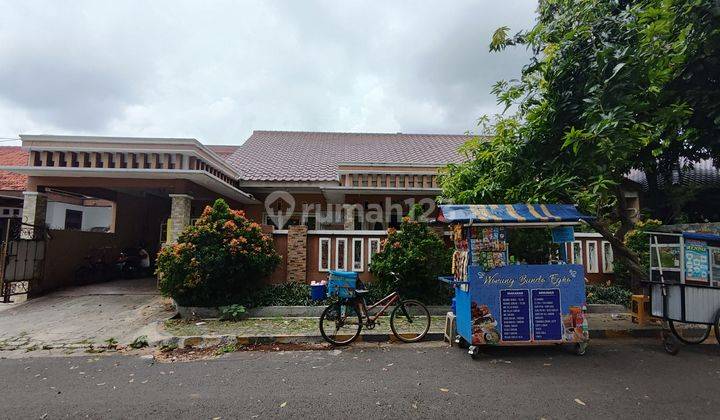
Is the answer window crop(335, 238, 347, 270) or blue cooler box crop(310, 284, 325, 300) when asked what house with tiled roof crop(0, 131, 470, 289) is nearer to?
window crop(335, 238, 347, 270)

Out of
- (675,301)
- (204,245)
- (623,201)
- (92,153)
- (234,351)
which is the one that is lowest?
A: (234,351)

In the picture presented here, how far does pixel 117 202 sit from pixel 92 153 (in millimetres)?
5276

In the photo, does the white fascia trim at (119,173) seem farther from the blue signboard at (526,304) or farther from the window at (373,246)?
the blue signboard at (526,304)

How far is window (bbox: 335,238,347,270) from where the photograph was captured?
8.82 m

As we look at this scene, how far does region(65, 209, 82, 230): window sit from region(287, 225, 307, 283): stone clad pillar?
47.7 feet

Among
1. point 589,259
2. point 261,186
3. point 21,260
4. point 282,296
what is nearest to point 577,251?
point 589,259

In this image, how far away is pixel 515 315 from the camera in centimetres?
536

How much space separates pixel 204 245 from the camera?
777 centimetres

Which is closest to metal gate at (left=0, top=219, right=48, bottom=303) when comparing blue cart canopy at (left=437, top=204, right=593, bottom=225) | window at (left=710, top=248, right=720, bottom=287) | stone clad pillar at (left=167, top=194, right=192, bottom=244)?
stone clad pillar at (left=167, top=194, right=192, bottom=244)

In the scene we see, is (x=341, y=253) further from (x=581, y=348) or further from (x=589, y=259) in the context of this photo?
(x=589, y=259)

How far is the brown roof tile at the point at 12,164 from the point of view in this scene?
43.0 feet

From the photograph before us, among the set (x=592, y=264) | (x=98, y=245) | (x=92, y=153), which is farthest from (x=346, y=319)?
(x=98, y=245)

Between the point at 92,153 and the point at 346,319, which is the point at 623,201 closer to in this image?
the point at 346,319

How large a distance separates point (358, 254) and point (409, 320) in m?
2.85
